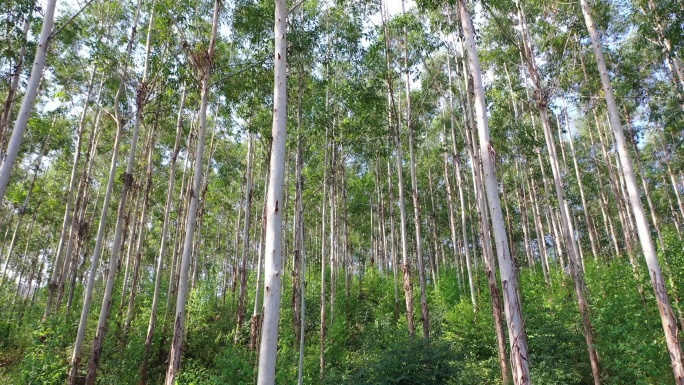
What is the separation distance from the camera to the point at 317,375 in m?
8.52

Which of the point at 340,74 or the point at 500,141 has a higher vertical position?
the point at 340,74

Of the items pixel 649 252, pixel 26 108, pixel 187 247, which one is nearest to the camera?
pixel 26 108

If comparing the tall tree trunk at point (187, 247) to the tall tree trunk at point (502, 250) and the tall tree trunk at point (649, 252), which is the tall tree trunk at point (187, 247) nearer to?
the tall tree trunk at point (502, 250)

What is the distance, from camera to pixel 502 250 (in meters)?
4.12

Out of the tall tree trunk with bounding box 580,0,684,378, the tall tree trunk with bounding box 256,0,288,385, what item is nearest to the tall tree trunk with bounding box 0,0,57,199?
the tall tree trunk with bounding box 256,0,288,385

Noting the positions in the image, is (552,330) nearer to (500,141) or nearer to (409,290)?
(409,290)

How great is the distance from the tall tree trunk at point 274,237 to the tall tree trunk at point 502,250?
7.32 feet

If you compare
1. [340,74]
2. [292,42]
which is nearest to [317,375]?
[292,42]

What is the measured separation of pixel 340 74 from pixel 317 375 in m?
9.26

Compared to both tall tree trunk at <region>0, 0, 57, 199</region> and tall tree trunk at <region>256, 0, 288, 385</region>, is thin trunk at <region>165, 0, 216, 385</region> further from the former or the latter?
tall tree trunk at <region>256, 0, 288, 385</region>

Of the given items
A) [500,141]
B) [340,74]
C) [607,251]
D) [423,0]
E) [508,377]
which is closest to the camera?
[423,0]

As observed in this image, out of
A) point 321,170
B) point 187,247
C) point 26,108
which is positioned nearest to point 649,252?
point 187,247

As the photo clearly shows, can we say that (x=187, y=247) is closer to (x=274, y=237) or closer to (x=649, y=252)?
(x=274, y=237)

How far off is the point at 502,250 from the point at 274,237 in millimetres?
2539
